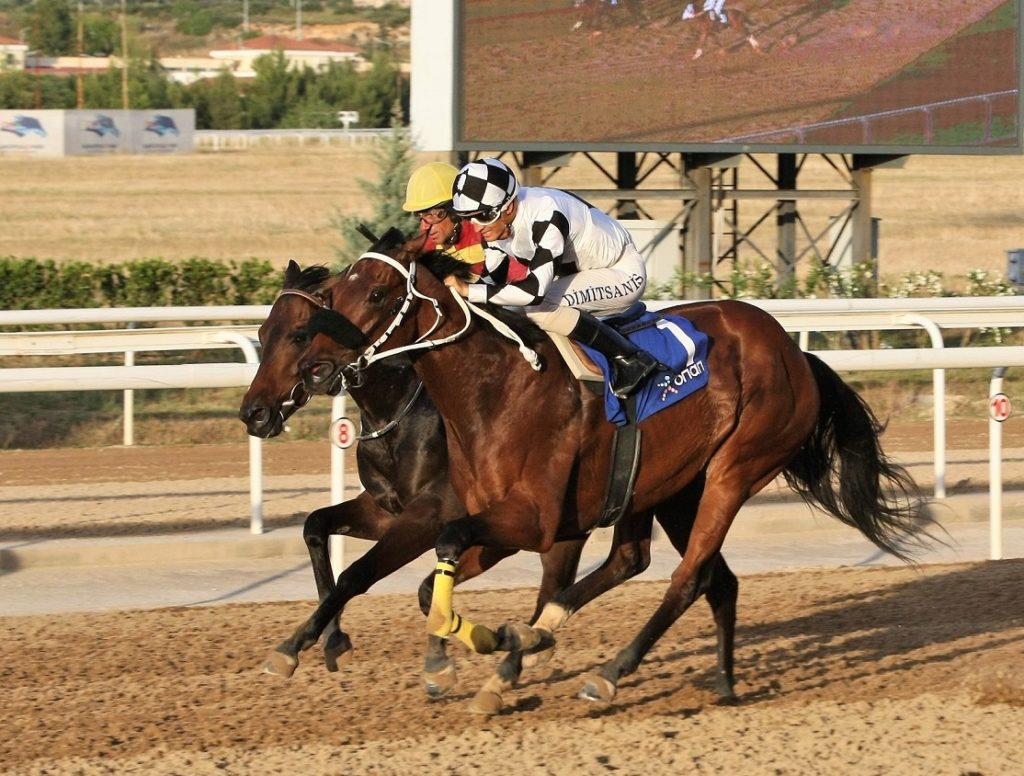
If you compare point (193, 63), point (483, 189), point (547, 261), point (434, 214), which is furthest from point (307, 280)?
point (193, 63)

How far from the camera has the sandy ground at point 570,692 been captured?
13.3 feet

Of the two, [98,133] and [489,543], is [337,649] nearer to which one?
[489,543]

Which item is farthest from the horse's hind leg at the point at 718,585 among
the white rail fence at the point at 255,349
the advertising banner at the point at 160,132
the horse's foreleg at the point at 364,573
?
the advertising banner at the point at 160,132

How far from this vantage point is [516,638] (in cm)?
430

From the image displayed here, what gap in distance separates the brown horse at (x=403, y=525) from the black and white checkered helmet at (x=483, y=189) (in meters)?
0.48

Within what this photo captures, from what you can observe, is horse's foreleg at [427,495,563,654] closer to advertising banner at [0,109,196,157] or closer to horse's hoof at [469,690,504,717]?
horse's hoof at [469,690,504,717]

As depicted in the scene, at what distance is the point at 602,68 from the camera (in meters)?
13.3

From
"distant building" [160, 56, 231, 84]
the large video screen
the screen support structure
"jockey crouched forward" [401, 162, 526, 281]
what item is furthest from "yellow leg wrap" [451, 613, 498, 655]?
"distant building" [160, 56, 231, 84]

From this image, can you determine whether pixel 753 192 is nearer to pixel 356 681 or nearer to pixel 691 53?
pixel 691 53

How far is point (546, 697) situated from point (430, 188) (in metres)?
1.50

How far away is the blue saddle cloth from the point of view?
15.1ft

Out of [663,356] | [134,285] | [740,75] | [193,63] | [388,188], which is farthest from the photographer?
[193,63]

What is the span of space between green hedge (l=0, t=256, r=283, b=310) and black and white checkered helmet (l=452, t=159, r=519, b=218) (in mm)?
11190

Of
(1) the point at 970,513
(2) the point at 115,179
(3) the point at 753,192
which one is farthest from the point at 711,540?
(2) the point at 115,179
